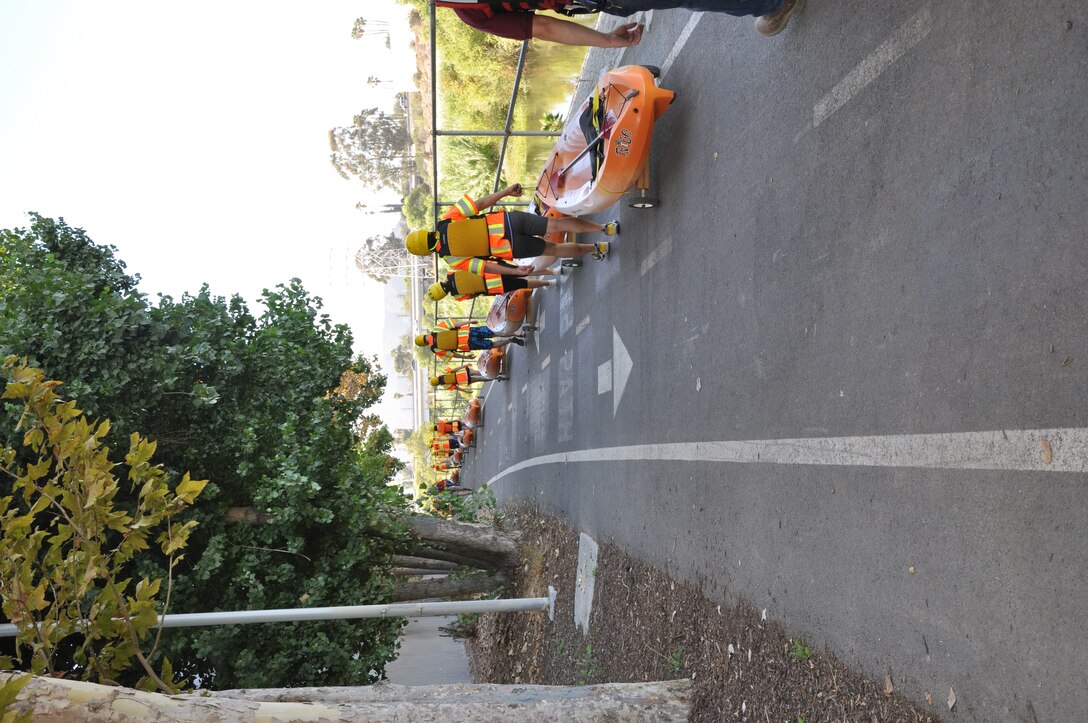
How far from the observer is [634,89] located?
28.3ft

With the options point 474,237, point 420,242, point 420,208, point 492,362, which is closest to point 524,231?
point 474,237

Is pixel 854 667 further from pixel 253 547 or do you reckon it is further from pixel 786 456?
pixel 253 547

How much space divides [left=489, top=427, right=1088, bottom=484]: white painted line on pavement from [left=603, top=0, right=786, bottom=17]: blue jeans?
319 cm

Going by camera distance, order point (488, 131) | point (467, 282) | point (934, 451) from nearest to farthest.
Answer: point (934, 451) < point (488, 131) < point (467, 282)

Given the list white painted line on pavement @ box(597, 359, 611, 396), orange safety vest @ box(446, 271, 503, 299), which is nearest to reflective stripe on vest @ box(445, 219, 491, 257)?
white painted line on pavement @ box(597, 359, 611, 396)

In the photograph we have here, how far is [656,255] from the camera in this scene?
9.14 metres

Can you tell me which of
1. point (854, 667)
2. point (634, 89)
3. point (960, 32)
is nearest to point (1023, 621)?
point (854, 667)

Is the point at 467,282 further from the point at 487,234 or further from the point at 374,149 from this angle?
the point at 374,149

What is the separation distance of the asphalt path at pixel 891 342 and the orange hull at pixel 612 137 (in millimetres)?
349

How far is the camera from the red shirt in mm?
7379

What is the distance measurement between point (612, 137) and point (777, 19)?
246 cm

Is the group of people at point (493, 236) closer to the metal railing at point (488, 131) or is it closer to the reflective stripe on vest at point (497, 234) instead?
the reflective stripe on vest at point (497, 234)

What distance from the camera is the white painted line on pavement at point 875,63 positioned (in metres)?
4.97

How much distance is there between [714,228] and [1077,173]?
3911mm
